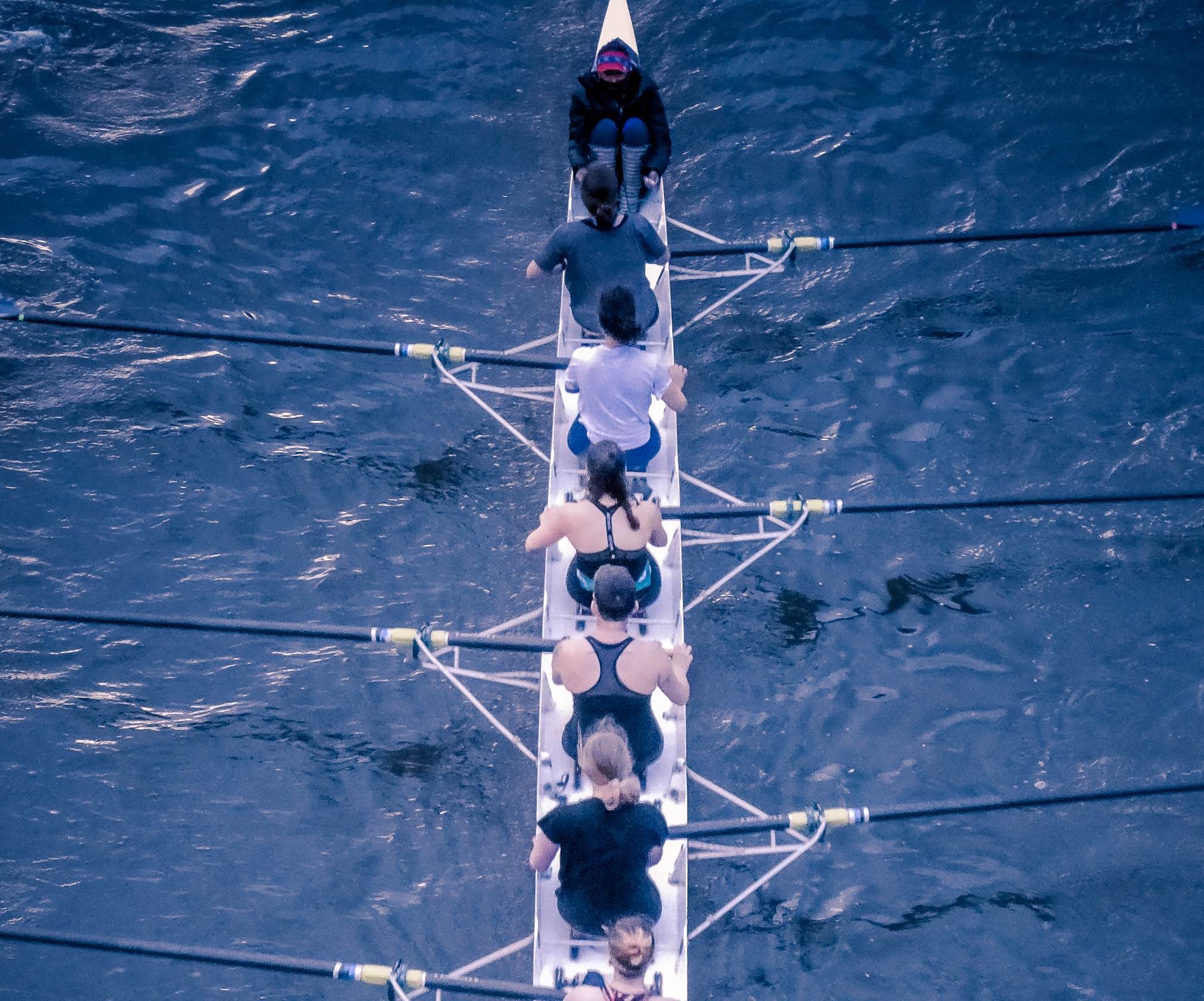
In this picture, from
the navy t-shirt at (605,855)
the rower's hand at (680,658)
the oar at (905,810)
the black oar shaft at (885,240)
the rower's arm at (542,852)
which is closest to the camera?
the navy t-shirt at (605,855)

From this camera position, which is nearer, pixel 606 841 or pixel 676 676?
pixel 606 841

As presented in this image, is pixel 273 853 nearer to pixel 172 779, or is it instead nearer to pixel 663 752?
pixel 172 779

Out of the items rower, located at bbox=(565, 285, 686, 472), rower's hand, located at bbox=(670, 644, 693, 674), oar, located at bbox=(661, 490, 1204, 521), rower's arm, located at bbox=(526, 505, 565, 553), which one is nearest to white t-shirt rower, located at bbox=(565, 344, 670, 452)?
rower, located at bbox=(565, 285, 686, 472)

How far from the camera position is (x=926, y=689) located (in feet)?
22.9

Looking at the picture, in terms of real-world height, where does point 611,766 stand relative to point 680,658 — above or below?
above

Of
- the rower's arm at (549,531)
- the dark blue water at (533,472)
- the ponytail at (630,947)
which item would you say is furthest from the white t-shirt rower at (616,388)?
the ponytail at (630,947)

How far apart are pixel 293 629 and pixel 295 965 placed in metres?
1.61

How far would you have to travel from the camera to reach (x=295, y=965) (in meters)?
5.13

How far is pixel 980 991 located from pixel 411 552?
4172mm

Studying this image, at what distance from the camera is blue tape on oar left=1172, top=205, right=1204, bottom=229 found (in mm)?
7875

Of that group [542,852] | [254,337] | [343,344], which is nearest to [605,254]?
[343,344]

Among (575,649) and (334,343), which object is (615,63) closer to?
(334,343)

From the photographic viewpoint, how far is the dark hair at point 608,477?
5328 mm

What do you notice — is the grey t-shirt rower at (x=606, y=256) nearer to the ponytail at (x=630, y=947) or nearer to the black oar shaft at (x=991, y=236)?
the black oar shaft at (x=991, y=236)
